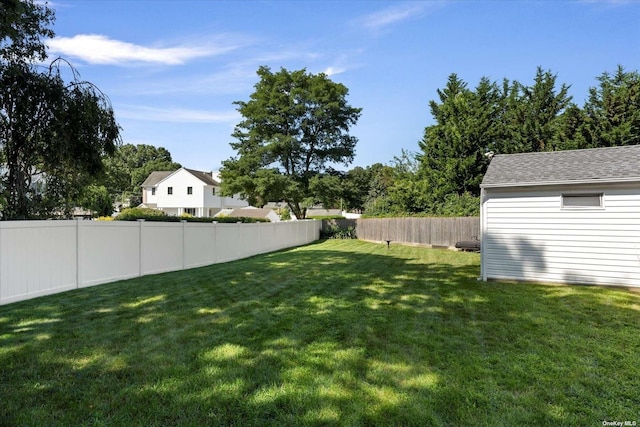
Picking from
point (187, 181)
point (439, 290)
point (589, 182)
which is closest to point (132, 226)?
point (439, 290)

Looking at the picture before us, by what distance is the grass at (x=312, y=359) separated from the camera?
8.99 feet

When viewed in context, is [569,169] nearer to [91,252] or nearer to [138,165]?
[91,252]

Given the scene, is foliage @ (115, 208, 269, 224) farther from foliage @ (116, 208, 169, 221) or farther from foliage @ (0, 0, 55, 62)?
foliage @ (0, 0, 55, 62)

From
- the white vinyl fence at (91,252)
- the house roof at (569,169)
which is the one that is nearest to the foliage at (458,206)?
the house roof at (569,169)

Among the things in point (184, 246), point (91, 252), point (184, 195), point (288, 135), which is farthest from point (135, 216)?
point (184, 195)

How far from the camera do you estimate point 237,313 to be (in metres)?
5.36

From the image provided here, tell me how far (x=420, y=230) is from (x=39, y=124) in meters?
17.9

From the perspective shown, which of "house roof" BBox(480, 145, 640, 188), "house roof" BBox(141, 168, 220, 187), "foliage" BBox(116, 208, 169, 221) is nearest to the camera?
"house roof" BBox(480, 145, 640, 188)

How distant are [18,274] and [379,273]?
7810mm

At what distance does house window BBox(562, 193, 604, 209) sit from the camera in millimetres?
8289

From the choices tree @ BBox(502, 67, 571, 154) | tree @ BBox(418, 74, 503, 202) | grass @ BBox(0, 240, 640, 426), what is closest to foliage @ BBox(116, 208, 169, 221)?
grass @ BBox(0, 240, 640, 426)

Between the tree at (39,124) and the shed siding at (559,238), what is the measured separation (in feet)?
32.9

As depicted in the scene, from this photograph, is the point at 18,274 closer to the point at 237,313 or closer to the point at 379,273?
the point at 237,313

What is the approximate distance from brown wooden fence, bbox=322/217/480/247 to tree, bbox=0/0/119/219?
53.7ft
